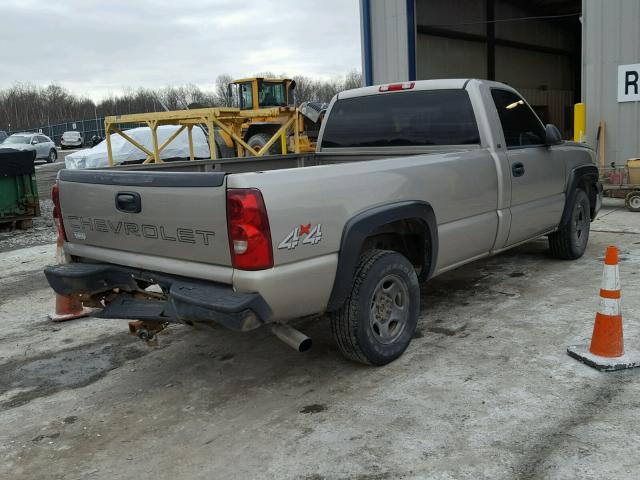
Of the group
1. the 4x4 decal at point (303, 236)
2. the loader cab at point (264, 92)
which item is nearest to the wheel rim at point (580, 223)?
the 4x4 decal at point (303, 236)

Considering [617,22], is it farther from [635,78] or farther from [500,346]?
[500,346]

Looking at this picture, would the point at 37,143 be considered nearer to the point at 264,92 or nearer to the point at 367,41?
the point at 264,92

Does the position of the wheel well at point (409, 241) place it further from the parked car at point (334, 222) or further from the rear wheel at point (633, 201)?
the rear wheel at point (633, 201)

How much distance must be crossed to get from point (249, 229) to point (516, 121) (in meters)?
3.31

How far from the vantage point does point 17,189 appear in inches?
430

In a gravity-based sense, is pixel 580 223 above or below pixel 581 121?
below

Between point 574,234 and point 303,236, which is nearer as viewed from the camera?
point 303,236

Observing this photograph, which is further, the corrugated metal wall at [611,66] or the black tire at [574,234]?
the corrugated metal wall at [611,66]

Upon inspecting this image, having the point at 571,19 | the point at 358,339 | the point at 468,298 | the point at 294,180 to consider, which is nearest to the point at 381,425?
the point at 358,339

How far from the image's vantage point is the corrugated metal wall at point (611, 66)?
11.1 metres

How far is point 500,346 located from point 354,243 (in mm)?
1458

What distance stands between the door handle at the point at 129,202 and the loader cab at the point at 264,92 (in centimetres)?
1652

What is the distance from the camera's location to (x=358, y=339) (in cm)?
385

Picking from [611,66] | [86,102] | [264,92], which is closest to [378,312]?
[611,66]
